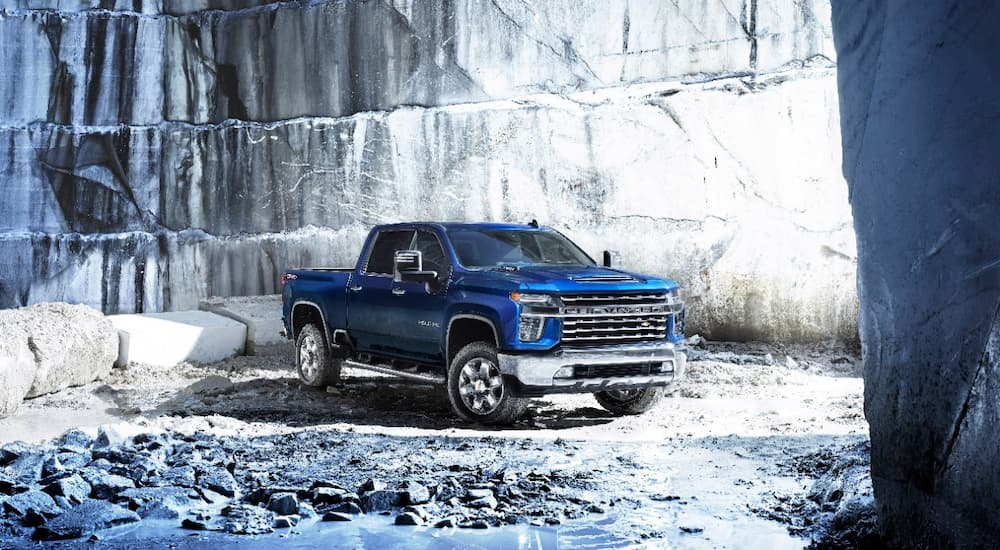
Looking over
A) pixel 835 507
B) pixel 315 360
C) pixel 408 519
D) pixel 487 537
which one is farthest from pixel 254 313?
pixel 835 507

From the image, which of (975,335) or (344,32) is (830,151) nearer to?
(344,32)

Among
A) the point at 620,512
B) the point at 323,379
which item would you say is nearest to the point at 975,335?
the point at 620,512

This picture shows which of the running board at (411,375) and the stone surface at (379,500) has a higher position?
the running board at (411,375)

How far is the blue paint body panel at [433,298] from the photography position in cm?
937

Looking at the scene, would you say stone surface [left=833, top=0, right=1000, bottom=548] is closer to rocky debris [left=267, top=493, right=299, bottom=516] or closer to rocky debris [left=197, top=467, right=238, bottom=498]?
rocky debris [left=267, top=493, right=299, bottom=516]

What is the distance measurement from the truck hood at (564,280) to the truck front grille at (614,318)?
69 mm

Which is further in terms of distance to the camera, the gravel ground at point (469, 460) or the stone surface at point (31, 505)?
the stone surface at point (31, 505)

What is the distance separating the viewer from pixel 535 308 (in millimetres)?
9281

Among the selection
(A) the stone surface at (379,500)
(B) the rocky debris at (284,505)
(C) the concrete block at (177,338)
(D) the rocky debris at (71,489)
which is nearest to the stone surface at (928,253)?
(A) the stone surface at (379,500)

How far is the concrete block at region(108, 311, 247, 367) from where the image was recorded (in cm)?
1308

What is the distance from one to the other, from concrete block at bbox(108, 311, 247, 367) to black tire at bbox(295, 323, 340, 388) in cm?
203

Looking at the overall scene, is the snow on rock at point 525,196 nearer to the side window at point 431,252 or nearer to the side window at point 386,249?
the side window at point 386,249

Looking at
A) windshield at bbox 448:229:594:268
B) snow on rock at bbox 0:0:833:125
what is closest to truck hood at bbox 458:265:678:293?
windshield at bbox 448:229:594:268

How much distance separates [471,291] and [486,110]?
6622 mm
